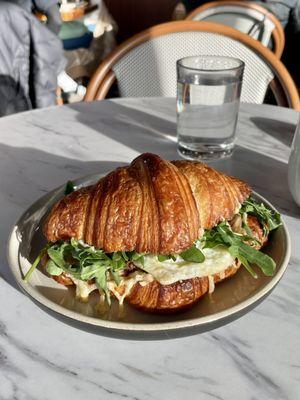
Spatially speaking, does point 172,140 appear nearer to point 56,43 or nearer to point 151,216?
point 151,216

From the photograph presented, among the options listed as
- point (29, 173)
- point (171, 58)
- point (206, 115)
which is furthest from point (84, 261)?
point (171, 58)

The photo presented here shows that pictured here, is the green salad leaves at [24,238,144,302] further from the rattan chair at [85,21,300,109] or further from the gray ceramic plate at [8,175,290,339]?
the rattan chair at [85,21,300,109]

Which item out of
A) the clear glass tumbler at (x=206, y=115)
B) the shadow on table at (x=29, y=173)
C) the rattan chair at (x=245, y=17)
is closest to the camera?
the shadow on table at (x=29, y=173)

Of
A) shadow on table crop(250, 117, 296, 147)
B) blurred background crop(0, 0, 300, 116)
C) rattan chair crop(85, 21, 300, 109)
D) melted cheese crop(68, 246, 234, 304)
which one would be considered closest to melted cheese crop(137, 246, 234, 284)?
melted cheese crop(68, 246, 234, 304)

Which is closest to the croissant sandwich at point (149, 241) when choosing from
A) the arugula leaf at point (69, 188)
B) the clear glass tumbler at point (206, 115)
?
the arugula leaf at point (69, 188)

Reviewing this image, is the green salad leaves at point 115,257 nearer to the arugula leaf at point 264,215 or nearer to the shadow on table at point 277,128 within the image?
the arugula leaf at point 264,215
